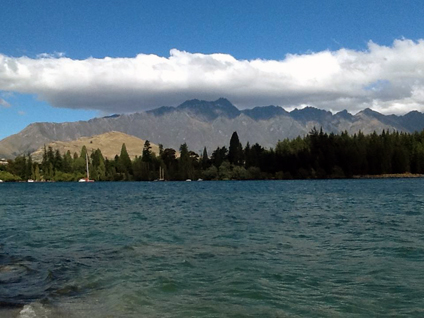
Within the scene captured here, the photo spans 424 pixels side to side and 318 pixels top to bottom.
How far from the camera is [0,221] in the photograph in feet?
166

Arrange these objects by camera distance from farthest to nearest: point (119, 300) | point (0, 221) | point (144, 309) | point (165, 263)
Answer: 1. point (0, 221)
2. point (165, 263)
3. point (119, 300)
4. point (144, 309)

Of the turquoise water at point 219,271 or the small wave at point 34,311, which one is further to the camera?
the turquoise water at point 219,271

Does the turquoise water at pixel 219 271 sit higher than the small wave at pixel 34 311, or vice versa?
the small wave at pixel 34 311

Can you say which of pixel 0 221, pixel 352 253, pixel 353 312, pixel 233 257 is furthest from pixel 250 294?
pixel 0 221

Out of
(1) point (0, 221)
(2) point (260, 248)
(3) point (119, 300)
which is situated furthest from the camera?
(1) point (0, 221)

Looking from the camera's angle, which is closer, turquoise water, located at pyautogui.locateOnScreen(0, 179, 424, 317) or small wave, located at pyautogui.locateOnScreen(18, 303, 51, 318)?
small wave, located at pyautogui.locateOnScreen(18, 303, 51, 318)

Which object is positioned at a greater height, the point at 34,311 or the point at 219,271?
the point at 34,311

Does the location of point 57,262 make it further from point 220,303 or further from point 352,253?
point 352,253

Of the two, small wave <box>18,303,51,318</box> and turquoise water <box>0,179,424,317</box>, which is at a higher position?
small wave <box>18,303,51,318</box>

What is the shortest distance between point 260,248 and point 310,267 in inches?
236

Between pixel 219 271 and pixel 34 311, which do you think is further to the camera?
pixel 219 271

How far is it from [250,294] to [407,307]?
218 inches

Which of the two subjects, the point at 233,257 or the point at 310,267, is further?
the point at 233,257

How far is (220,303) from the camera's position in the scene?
52.6ft
